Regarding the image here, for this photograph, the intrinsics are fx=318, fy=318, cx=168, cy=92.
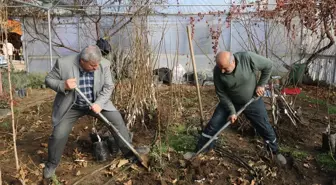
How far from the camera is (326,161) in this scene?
407 centimetres

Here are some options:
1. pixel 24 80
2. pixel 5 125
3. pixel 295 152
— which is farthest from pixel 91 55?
pixel 24 80

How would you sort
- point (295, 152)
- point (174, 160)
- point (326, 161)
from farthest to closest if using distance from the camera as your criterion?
point (295, 152) < point (326, 161) < point (174, 160)

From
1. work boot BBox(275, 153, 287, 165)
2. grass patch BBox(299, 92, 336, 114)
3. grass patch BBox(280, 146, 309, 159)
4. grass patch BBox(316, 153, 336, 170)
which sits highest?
grass patch BBox(299, 92, 336, 114)

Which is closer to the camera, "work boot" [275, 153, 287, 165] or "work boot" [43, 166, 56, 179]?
"work boot" [43, 166, 56, 179]

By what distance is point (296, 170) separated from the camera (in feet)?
12.2

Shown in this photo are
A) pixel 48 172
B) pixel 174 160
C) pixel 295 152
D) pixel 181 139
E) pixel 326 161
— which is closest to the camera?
pixel 48 172

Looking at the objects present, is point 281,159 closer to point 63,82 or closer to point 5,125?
point 63,82

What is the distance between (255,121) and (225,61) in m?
0.97

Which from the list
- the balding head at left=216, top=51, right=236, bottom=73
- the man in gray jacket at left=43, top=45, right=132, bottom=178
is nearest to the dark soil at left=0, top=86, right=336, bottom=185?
the man in gray jacket at left=43, top=45, right=132, bottom=178

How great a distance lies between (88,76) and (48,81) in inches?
16.6

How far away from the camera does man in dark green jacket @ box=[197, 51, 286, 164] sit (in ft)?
11.8

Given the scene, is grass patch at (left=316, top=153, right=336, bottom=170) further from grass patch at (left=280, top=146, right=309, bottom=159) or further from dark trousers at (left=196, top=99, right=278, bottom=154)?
dark trousers at (left=196, top=99, right=278, bottom=154)

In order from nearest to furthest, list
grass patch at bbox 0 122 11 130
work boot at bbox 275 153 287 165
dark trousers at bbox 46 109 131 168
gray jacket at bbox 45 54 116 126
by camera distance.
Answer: gray jacket at bbox 45 54 116 126, dark trousers at bbox 46 109 131 168, work boot at bbox 275 153 287 165, grass patch at bbox 0 122 11 130

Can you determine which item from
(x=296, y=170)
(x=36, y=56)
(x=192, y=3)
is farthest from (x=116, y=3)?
(x=296, y=170)
